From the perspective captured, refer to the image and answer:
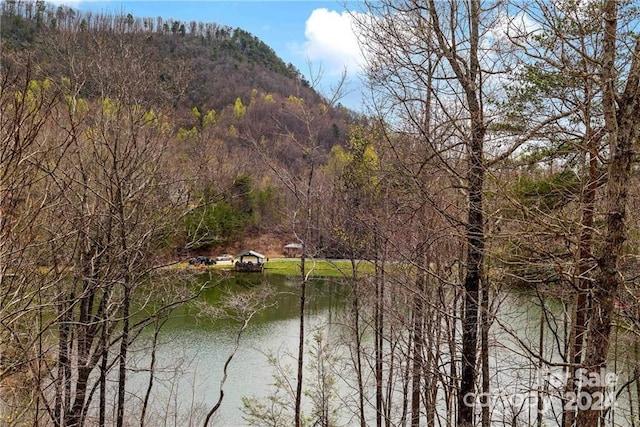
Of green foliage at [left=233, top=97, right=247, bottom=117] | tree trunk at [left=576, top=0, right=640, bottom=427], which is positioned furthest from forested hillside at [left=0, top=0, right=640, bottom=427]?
green foliage at [left=233, top=97, right=247, bottom=117]

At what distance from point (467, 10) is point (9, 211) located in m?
3.78

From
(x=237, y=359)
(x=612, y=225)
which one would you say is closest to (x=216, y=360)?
(x=237, y=359)

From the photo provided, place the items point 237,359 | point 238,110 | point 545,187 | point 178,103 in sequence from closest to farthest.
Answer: point 545,187 < point 178,103 < point 237,359 < point 238,110

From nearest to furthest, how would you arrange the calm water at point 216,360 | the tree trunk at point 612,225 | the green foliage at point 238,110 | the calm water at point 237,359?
1. the tree trunk at point 612,225
2. the calm water at point 237,359
3. the calm water at point 216,360
4. the green foliage at point 238,110

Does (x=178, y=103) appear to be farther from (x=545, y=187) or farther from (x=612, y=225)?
(x=612, y=225)

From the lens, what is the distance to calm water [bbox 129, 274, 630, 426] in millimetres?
9180

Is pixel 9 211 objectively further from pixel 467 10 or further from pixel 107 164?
pixel 107 164

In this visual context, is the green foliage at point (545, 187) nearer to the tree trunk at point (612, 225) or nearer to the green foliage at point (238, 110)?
the tree trunk at point (612, 225)

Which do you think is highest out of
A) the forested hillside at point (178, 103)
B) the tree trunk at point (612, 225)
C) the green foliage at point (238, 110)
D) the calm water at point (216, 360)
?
the green foliage at point (238, 110)

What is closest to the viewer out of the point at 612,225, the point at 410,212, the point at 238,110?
the point at 612,225

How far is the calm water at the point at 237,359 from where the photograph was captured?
361 inches

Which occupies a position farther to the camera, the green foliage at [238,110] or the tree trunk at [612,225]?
the green foliage at [238,110]

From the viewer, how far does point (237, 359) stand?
12.8 meters

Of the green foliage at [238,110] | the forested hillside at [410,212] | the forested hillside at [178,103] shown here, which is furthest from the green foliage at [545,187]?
the green foliage at [238,110]
